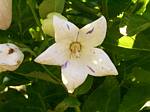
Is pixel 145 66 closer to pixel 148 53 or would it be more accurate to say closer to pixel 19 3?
pixel 148 53

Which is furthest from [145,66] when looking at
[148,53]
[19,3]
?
[19,3]

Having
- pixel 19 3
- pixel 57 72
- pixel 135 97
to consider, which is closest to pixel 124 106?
pixel 135 97

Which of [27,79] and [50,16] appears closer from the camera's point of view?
[50,16]

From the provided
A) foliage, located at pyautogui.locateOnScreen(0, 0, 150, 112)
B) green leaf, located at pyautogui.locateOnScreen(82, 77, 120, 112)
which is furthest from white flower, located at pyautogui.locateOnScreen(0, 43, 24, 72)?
green leaf, located at pyautogui.locateOnScreen(82, 77, 120, 112)

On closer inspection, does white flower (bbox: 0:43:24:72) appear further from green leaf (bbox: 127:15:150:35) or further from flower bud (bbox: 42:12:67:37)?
green leaf (bbox: 127:15:150:35)

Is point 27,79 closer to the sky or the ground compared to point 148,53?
closer to the ground
